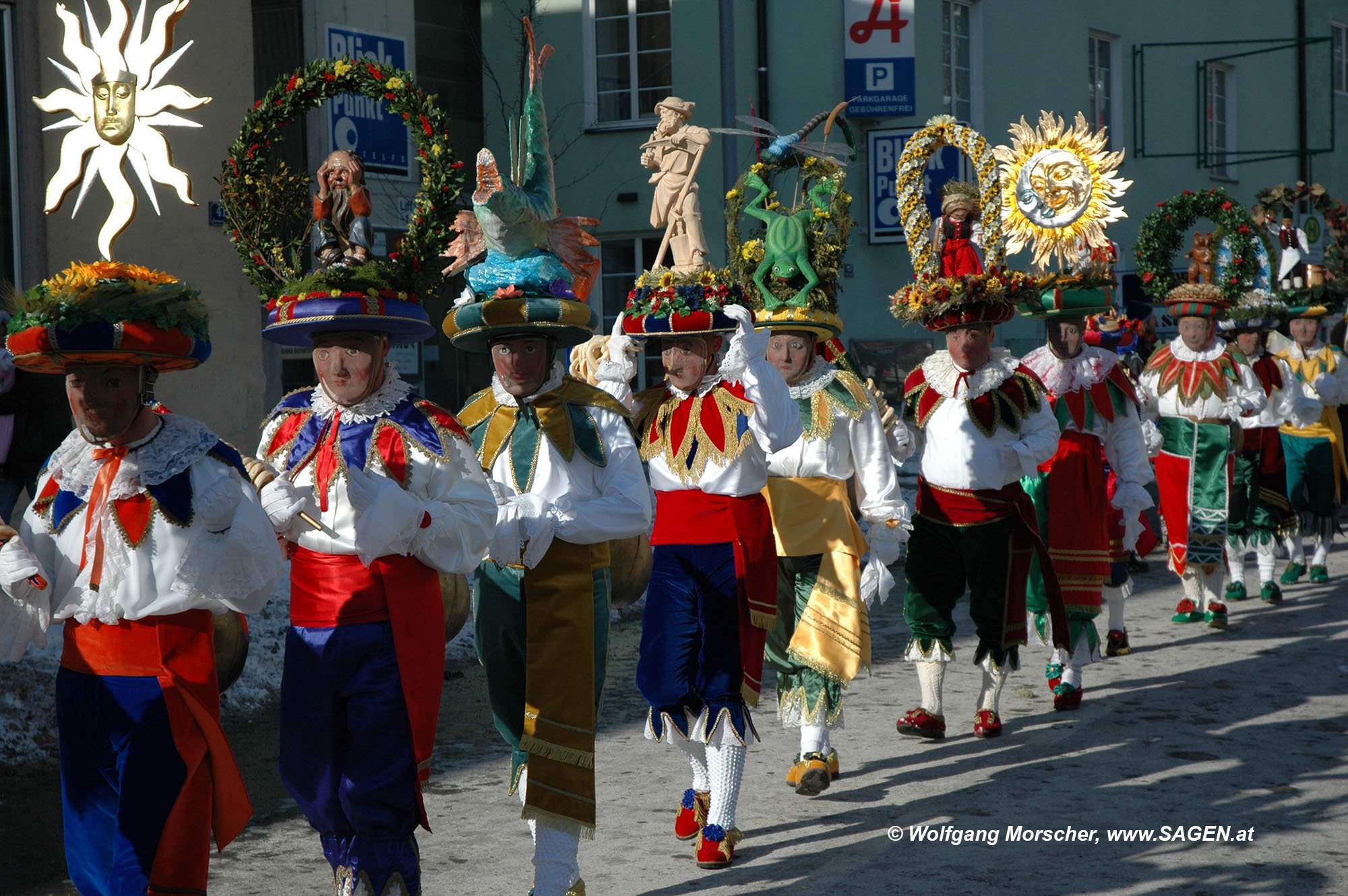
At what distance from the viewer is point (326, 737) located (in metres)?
4.27

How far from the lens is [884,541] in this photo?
684 cm

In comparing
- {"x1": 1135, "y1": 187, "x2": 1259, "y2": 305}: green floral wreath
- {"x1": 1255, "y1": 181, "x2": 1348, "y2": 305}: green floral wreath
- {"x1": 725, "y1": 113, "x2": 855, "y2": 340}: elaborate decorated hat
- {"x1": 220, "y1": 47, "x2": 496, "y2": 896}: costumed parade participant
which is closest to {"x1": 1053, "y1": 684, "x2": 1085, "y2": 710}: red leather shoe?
{"x1": 725, "y1": 113, "x2": 855, "y2": 340}: elaborate decorated hat

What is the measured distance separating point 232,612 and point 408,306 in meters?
1.04

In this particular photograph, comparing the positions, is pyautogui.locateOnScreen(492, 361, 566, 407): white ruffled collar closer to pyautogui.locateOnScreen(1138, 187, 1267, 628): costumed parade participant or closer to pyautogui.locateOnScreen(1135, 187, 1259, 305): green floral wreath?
pyautogui.locateOnScreen(1138, 187, 1267, 628): costumed parade participant

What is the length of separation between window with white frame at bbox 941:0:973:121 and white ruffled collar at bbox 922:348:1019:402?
1146 cm

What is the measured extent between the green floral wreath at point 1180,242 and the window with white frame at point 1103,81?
1008 centimetres

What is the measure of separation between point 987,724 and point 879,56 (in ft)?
36.9

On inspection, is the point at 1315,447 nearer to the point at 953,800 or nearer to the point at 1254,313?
the point at 1254,313

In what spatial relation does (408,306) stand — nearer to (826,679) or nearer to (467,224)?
(467,224)

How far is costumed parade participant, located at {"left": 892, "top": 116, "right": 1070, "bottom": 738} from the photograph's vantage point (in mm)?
7398

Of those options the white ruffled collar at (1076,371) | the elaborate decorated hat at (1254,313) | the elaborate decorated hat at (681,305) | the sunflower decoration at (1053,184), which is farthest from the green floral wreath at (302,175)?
the elaborate decorated hat at (1254,313)

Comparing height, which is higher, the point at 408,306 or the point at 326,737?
the point at 408,306

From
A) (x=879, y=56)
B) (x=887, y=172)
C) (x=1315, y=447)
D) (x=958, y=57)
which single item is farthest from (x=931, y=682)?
(x=958, y=57)

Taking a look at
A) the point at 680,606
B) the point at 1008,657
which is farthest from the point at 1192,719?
the point at 680,606
